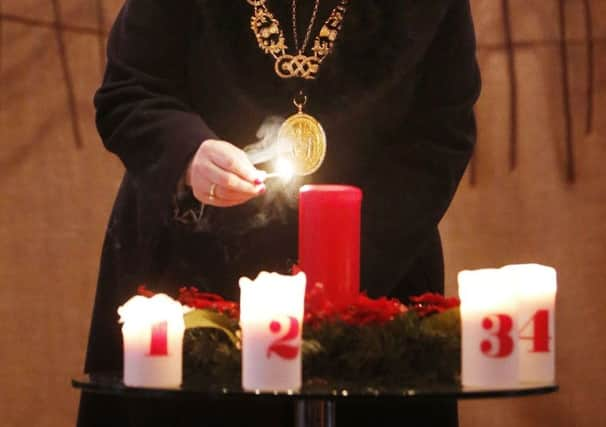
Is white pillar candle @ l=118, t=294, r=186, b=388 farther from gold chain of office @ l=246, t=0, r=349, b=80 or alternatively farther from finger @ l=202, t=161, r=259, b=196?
gold chain of office @ l=246, t=0, r=349, b=80

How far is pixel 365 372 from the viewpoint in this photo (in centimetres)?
135

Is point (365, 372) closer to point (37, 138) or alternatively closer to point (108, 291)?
point (108, 291)

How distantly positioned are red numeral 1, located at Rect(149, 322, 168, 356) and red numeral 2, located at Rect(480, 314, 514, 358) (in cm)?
29

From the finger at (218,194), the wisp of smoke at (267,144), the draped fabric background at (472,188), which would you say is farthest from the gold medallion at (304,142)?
the draped fabric background at (472,188)

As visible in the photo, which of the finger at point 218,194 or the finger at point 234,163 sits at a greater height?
the finger at point 234,163

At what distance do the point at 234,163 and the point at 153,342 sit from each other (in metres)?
0.27

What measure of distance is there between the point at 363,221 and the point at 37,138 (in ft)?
3.92

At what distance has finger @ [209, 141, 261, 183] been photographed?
1525 millimetres

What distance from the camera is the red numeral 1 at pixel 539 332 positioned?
1.40m

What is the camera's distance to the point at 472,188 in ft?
9.45

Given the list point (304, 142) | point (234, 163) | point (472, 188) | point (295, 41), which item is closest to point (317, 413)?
point (234, 163)

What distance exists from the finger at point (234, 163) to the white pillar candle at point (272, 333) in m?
0.23

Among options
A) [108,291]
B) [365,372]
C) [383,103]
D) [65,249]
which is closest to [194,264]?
[108,291]

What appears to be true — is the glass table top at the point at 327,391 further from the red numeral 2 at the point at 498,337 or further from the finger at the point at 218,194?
the finger at the point at 218,194
